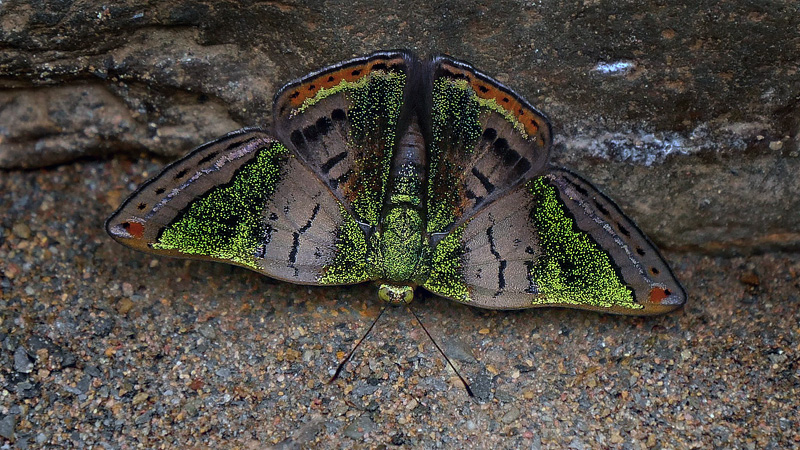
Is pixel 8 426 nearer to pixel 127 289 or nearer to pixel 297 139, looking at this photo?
pixel 127 289

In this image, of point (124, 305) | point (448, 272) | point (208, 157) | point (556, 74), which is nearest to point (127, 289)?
point (124, 305)

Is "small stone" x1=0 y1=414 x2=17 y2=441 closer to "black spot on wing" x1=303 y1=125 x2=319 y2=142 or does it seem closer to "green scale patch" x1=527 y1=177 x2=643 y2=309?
"black spot on wing" x1=303 y1=125 x2=319 y2=142

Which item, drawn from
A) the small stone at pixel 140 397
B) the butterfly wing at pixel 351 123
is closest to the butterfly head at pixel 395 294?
the butterfly wing at pixel 351 123

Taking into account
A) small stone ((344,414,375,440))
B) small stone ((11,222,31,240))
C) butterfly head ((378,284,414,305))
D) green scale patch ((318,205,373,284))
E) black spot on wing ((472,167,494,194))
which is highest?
black spot on wing ((472,167,494,194))

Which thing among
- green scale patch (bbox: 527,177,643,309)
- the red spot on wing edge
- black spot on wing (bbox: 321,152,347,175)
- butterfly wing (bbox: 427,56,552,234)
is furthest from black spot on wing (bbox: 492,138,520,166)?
the red spot on wing edge

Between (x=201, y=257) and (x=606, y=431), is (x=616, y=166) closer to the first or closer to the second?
(x=606, y=431)

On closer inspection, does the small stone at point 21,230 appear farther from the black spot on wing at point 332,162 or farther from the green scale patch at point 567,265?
the green scale patch at point 567,265

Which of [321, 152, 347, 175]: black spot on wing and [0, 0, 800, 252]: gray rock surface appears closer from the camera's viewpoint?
[0, 0, 800, 252]: gray rock surface

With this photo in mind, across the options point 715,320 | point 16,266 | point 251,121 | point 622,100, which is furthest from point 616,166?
point 16,266
